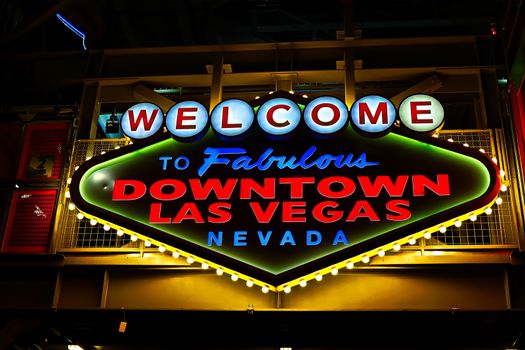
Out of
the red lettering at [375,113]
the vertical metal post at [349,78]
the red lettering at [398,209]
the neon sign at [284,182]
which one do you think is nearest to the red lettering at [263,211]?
the neon sign at [284,182]

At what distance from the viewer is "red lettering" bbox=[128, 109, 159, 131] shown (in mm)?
10523

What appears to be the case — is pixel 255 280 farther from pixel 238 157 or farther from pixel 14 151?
pixel 14 151

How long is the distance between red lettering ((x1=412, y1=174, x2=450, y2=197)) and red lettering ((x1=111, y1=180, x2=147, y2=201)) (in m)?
3.92

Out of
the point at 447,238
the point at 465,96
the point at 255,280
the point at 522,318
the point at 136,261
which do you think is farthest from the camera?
the point at 465,96

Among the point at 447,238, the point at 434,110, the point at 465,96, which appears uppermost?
the point at 465,96

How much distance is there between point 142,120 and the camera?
10.6 metres

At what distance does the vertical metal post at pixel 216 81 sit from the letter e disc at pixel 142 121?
954 mm

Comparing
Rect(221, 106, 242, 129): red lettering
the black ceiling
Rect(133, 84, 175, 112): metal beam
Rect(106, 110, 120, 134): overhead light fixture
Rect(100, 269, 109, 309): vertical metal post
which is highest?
the black ceiling

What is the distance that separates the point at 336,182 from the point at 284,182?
29.6 inches

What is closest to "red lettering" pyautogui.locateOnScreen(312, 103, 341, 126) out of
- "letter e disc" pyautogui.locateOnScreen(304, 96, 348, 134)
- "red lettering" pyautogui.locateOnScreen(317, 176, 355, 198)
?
"letter e disc" pyautogui.locateOnScreen(304, 96, 348, 134)

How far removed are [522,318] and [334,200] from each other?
289 centimetres

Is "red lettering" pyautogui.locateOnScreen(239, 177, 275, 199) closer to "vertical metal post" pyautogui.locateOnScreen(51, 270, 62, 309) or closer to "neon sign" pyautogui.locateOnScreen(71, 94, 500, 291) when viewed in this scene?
"neon sign" pyautogui.locateOnScreen(71, 94, 500, 291)

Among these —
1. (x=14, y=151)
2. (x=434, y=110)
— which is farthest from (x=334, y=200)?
(x=14, y=151)

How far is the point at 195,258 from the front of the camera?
934 cm
